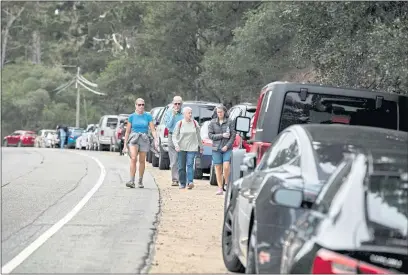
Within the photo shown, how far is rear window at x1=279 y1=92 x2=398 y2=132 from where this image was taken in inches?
480

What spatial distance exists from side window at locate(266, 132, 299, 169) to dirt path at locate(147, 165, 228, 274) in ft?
4.80

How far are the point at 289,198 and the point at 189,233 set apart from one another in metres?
6.08

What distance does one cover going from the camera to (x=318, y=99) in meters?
12.2

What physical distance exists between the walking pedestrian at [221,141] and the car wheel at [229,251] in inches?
366

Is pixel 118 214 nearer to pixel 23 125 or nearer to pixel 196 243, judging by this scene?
pixel 196 243

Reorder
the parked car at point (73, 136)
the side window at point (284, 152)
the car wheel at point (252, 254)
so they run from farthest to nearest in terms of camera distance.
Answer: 1. the parked car at point (73, 136)
2. the side window at point (284, 152)
3. the car wheel at point (252, 254)

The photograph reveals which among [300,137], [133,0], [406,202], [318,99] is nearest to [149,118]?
[318,99]

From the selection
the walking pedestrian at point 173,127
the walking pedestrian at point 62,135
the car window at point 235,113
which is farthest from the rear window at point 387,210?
the walking pedestrian at point 62,135

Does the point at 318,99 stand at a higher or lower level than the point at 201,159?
higher

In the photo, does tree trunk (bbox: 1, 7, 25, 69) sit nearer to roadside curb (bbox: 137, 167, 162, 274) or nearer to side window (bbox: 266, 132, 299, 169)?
roadside curb (bbox: 137, 167, 162, 274)

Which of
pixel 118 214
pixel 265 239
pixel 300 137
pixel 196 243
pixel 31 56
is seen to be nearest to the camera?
pixel 265 239

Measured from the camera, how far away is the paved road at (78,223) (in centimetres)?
1016

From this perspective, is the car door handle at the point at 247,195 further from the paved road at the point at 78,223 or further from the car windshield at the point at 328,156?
the paved road at the point at 78,223

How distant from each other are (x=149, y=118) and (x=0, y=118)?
212 ft
